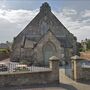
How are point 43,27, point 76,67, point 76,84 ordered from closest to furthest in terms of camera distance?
point 76,84, point 76,67, point 43,27

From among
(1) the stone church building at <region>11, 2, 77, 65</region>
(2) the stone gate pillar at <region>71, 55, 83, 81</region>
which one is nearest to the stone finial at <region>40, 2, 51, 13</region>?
(1) the stone church building at <region>11, 2, 77, 65</region>

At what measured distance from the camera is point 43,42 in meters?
30.5

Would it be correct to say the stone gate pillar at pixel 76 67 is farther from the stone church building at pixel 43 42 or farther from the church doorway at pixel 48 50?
the church doorway at pixel 48 50

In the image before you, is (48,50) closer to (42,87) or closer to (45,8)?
(45,8)

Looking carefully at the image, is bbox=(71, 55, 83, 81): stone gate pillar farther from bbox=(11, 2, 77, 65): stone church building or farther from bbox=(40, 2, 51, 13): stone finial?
bbox=(40, 2, 51, 13): stone finial

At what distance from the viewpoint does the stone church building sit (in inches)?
1217

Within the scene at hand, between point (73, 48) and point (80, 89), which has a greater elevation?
point (73, 48)

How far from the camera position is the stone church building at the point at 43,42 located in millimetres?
30922

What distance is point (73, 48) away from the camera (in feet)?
112

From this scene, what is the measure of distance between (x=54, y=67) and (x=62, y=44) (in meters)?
15.7

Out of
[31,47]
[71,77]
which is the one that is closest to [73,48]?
[31,47]

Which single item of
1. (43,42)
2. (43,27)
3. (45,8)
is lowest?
(43,42)

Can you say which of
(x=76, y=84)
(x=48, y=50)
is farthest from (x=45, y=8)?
(x=76, y=84)

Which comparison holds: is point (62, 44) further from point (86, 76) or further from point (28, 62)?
point (86, 76)
